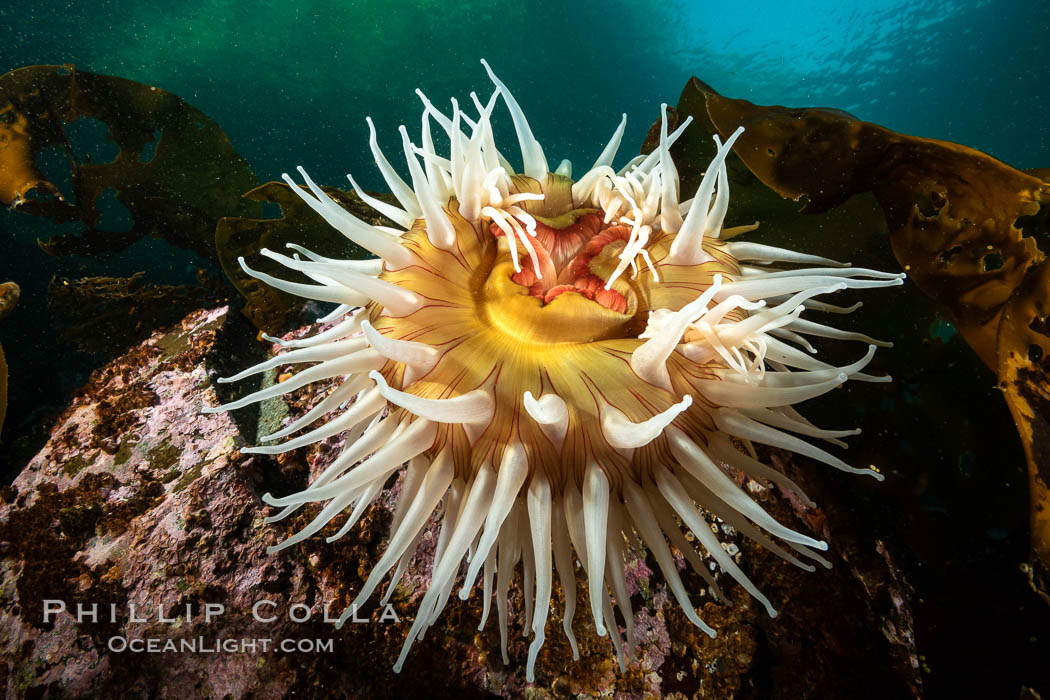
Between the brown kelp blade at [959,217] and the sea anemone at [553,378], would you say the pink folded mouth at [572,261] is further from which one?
the brown kelp blade at [959,217]

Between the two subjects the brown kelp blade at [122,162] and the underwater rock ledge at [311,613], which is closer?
the underwater rock ledge at [311,613]

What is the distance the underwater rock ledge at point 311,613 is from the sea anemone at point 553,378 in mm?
408

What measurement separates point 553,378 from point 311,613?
1.57 m

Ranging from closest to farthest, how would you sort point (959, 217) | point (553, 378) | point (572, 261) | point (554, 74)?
point (553, 378) < point (959, 217) < point (572, 261) < point (554, 74)

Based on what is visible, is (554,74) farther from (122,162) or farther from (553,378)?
(553,378)

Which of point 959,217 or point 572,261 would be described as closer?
point 959,217

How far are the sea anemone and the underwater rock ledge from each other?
0.41 m

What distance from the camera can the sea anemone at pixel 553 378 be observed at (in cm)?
146

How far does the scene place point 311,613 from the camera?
2.02 meters

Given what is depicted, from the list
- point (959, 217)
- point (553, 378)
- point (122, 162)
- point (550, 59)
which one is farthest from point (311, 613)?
point (550, 59)

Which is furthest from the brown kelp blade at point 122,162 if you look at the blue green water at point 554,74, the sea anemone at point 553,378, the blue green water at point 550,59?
the blue green water at point 550,59

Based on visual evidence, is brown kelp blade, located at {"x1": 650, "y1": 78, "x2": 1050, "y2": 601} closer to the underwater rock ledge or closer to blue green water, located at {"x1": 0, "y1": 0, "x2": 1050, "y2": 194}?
the underwater rock ledge

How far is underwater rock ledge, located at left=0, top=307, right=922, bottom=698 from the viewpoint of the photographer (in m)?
1.84

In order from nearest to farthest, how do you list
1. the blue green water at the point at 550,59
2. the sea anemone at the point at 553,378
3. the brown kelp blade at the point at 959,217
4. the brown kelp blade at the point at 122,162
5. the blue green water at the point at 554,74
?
the sea anemone at the point at 553,378 → the brown kelp blade at the point at 959,217 → the blue green water at the point at 554,74 → the brown kelp blade at the point at 122,162 → the blue green water at the point at 550,59
